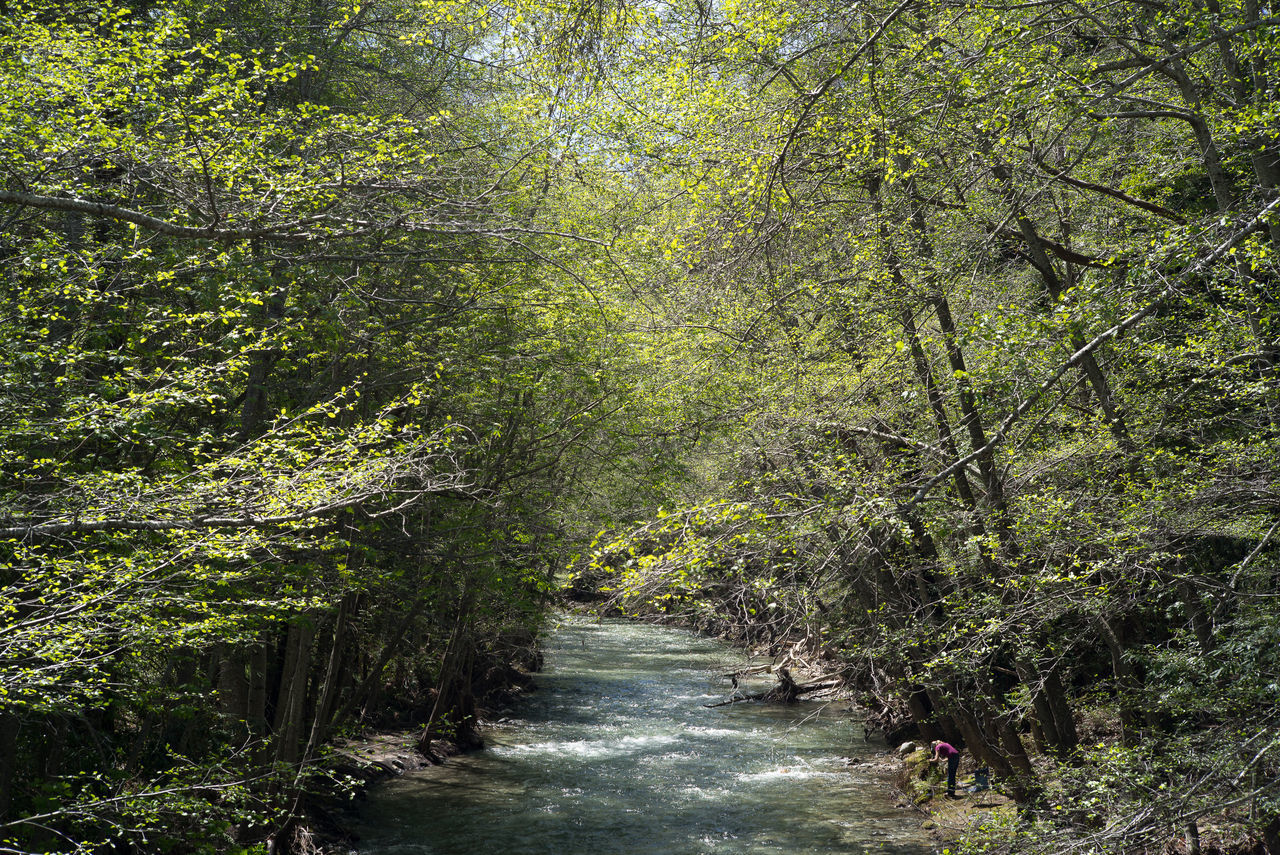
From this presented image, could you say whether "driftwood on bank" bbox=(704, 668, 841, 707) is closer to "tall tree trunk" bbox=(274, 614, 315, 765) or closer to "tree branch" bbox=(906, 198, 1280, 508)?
"tall tree trunk" bbox=(274, 614, 315, 765)

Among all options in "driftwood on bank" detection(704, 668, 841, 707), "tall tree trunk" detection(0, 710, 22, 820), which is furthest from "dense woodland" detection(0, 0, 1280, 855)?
"driftwood on bank" detection(704, 668, 841, 707)

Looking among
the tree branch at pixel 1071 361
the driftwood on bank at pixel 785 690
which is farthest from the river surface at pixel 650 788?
the tree branch at pixel 1071 361

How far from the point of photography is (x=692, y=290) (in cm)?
1212

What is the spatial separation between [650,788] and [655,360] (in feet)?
23.6

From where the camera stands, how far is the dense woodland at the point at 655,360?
634 cm

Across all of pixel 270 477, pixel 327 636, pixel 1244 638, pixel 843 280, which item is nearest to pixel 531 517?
pixel 327 636

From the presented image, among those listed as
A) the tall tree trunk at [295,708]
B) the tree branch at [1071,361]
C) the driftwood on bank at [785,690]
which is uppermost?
the tree branch at [1071,361]

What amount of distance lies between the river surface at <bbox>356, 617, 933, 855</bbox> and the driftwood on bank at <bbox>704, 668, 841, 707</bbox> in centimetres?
44

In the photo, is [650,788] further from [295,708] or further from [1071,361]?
[1071,361]

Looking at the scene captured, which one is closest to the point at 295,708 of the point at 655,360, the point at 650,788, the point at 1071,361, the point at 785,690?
the point at 650,788

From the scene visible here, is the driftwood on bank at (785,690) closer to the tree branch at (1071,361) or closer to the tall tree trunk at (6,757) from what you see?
the tall tree trunk at (6,757)

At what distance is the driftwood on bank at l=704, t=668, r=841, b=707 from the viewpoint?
2278cm

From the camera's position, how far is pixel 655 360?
50.4 feet

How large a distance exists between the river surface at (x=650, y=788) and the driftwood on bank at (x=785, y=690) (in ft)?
1.45
